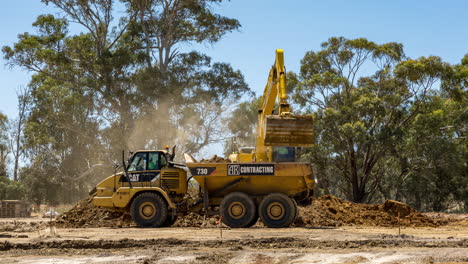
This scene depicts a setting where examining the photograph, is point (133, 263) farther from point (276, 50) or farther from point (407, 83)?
point (407, 83)

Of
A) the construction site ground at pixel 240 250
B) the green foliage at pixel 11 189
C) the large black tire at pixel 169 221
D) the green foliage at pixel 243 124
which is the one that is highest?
the green foliage at pixel 243 124

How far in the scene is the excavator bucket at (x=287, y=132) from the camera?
17516 millimetres

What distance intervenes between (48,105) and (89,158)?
746 centimetres

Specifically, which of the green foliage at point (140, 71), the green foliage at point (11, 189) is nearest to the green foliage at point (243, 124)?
the green foliage at point (140, 71)

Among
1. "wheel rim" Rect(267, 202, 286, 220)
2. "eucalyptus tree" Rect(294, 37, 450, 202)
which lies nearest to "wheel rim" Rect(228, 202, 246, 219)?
"wheel rim" Rect(267, 202, 286, 220)

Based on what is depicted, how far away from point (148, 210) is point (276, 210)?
403cm

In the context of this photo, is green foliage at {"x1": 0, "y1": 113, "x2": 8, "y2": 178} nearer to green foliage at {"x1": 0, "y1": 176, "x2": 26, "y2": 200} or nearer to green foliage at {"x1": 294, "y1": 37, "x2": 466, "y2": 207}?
green foliage at {"x1": 0, "y1": 176, "x2": 26, "y2": 200}

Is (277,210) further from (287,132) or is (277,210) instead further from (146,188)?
(146,188)

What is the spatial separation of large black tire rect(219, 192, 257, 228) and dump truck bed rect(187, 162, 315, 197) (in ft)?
1.75

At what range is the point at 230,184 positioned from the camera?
1836cm

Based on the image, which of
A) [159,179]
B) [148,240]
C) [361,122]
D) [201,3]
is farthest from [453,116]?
[148,240]

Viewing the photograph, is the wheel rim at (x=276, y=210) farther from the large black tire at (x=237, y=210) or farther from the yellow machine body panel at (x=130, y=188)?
the yellow machine body panel at (x=130, y=188)

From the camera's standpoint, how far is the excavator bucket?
17516 millimetres

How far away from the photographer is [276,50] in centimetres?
1952
